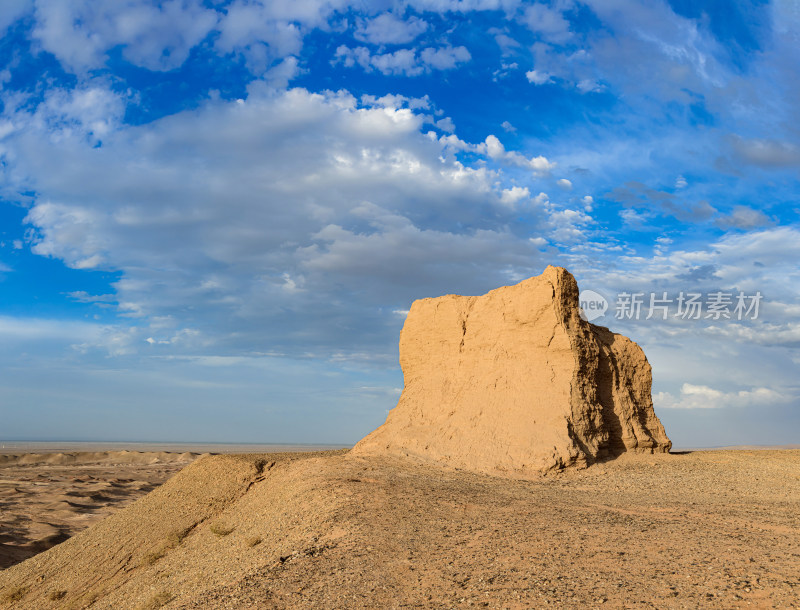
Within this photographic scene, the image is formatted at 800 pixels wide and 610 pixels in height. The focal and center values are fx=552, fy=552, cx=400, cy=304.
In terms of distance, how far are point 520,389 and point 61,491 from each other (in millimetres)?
27110

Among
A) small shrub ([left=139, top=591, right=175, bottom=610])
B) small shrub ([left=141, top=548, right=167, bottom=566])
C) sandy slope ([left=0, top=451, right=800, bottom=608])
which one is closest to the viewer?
sandy slope ([left=0, top=451, right=800, bottom=608])

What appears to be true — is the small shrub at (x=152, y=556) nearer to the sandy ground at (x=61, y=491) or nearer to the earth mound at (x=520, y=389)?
the earth mound at (x=520, y=389)

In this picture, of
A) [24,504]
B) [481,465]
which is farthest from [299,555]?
[24,504]

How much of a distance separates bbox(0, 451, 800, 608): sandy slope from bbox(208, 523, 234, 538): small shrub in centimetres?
5

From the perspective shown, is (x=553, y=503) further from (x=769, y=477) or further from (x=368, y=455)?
(x=769, y=477)

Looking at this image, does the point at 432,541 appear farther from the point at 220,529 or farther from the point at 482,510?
the point at 220,529

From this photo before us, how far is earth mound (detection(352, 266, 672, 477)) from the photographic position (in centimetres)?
1432

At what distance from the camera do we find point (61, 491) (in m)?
29.8

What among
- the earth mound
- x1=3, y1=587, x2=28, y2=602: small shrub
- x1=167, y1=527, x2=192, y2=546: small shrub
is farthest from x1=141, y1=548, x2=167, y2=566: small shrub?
the earth mound

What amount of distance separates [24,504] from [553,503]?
86.3ft

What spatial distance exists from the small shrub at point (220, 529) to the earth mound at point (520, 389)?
4.95 m

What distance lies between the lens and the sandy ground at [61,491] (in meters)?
20.3

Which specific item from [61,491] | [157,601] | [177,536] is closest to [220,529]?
[177,536]

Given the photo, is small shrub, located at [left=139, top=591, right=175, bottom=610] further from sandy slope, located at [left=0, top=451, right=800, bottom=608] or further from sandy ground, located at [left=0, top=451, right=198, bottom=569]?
sandy ground, located at [left=0, top=451, right=198, bottom=569]
